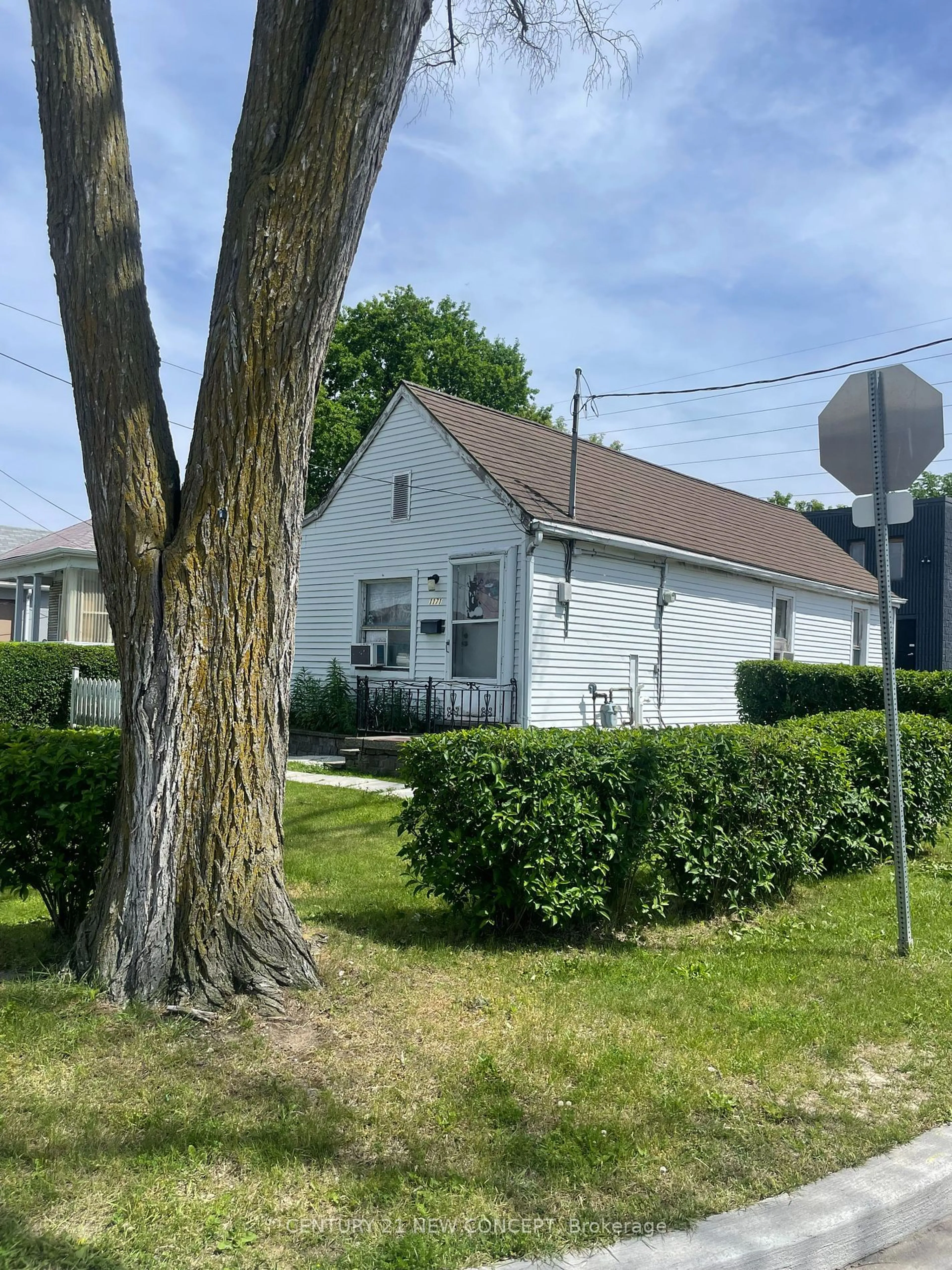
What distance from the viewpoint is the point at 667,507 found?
18.7 m

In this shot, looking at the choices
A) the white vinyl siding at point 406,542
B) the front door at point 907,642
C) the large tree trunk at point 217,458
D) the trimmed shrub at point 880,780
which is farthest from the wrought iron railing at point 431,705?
the front door at point 907,642

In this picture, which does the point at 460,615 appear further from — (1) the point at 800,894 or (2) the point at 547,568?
(1) the point at 800,894

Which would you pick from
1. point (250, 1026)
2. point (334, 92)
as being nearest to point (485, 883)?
point (250, 1026)

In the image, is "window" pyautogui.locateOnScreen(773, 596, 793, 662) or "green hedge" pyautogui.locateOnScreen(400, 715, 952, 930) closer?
"green hedge" pyautogui.locateOnScreen(400, 715, 952, 930)

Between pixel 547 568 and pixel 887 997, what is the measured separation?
32.1ft

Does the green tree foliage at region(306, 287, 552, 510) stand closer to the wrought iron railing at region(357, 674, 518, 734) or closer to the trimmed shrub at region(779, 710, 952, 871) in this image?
the wrought iron railing at region(357, 674, 518, 734)

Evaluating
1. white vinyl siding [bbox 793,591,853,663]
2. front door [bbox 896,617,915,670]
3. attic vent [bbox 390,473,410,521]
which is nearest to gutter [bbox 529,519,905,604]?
white vinyl siding [bbox 793,591,853,663]

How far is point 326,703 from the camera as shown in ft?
54.9

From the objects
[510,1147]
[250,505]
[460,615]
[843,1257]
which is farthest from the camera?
[460,615]

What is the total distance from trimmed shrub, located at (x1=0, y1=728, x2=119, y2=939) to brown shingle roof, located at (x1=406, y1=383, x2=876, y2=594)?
9.62 m

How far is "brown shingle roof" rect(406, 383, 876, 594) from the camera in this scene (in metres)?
15.1

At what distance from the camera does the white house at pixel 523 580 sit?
46.4 ft

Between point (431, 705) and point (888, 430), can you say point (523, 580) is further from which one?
point (888, 430)

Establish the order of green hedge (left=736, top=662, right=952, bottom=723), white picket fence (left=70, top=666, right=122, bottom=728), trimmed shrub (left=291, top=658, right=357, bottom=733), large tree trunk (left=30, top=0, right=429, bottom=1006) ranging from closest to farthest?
1. large tree trunk (left=30, top=0, right=429, bottom=1006)
2. green hedge (left=736, top=662, right=952, bottom=723)
3. white picket fence (left=70, top=666, right=122, bottom=728)
4. trimmed shrub (left=291, top=658, right=357, bottom=733)
